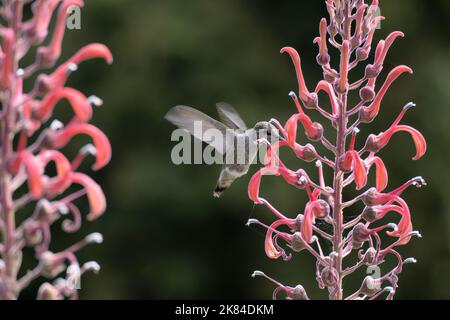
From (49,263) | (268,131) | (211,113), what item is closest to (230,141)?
(268,131)

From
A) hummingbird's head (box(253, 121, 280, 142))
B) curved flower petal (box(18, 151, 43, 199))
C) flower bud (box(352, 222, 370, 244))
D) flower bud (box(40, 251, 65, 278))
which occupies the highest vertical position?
hummingbird's head (box(253, 121, 280, 142))

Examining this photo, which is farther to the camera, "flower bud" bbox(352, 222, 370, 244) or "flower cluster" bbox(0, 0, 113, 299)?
"flower bud" bbox(352, 222, 370, 244)

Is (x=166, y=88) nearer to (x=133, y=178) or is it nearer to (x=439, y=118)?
(x=133, y=178)

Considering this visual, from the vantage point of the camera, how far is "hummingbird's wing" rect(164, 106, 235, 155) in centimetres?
446

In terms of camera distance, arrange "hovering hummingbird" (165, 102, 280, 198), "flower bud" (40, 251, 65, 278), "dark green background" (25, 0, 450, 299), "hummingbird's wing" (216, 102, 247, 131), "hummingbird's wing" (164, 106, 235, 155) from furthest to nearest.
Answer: "dark green background" (25, 0, 450, 299) → "hummingbird's wing" (216, 102, 247, 131) → "hovering hummingbird" (165, 102, 280, 198) → "hummingbird's wing" (164, 106, 235, 155) → "flower bud" (40, 251, 65, 278)

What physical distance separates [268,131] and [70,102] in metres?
1.79

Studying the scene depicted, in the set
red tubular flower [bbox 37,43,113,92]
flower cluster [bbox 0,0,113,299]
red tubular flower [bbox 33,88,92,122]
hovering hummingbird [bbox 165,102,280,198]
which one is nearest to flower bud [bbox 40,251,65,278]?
flower cluster [bbox 0,0,113,299]

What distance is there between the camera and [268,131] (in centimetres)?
431

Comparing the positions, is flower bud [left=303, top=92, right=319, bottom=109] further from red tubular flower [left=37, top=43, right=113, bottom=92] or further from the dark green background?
the dark green background

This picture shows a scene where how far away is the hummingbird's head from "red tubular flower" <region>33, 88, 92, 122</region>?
1501 millimetres

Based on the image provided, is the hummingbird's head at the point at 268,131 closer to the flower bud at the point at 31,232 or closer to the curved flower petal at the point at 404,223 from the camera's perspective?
the curved flower petal at the point at 404,223

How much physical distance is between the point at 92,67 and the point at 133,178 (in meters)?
1.84

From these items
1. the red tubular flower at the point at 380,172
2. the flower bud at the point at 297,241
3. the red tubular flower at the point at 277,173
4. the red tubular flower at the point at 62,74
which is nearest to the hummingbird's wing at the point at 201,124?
the red tubular flower at the point at 277,173

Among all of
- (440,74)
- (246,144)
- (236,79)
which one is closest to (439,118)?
(440,74)
